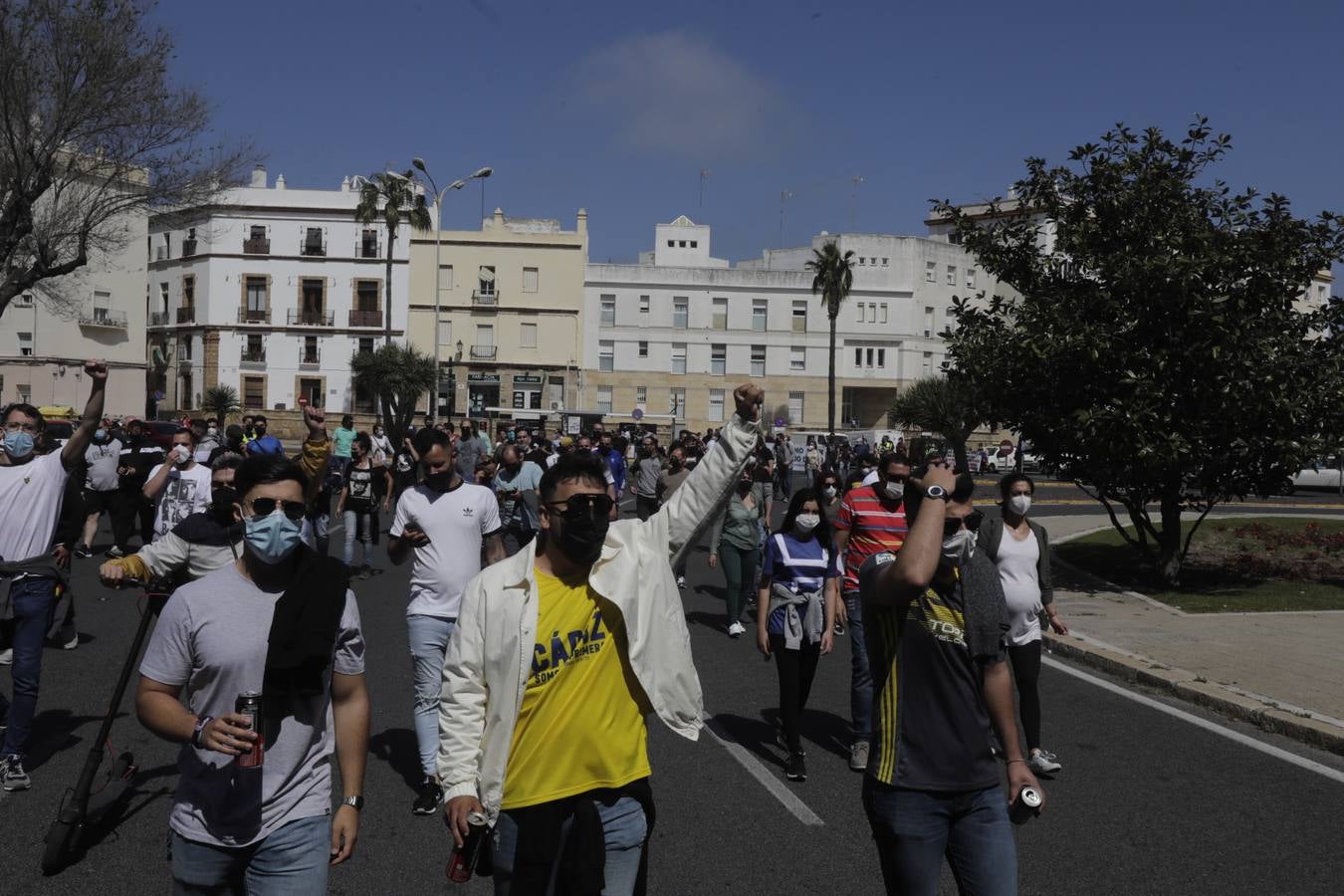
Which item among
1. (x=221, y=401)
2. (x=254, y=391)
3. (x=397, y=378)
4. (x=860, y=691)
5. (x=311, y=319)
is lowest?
(x=860, y=691)

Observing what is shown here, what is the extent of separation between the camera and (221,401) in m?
Answer: 59.8

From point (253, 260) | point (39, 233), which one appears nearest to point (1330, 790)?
point (39, 233)

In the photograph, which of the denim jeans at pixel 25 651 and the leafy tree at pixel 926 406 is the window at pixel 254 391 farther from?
the denim jeans at pixel 25 651

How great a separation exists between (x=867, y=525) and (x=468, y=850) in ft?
14.9

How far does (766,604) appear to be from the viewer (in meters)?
7.39

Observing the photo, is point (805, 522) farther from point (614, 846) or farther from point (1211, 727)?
point (614, 846)

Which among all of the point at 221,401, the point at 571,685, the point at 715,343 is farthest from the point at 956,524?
the point at 715,343

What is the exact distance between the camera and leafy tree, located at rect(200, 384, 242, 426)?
5984 cm

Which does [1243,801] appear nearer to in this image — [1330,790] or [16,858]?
[1330,790]

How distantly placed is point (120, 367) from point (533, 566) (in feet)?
204

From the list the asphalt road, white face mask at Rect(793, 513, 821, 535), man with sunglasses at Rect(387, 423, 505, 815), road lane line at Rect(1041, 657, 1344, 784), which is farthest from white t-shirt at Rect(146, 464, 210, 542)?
road lane line at Rect(1041, 657, 1344, 784)

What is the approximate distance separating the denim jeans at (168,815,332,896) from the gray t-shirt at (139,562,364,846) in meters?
0.03

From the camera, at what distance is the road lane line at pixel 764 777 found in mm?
6223

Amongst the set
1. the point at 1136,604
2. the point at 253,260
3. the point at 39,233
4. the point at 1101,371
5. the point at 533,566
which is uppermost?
the point at 253,260
